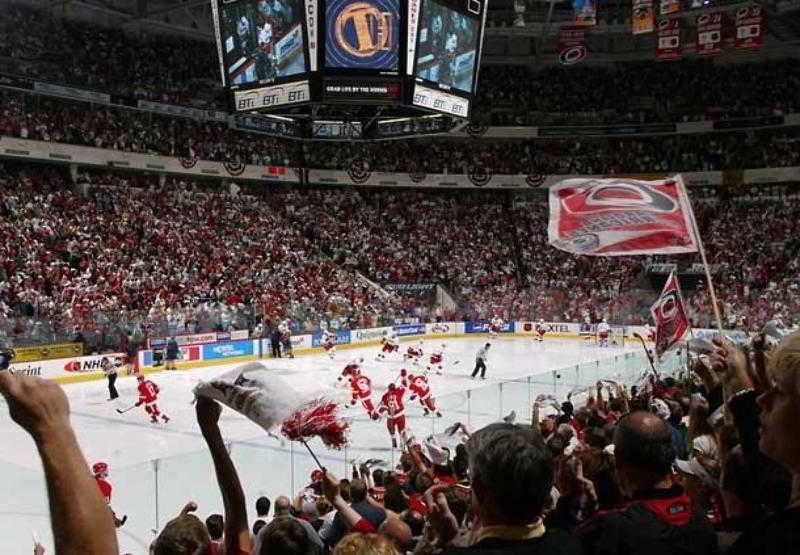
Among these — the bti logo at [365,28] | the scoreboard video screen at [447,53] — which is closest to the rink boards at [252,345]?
the bti logo at [365,28]

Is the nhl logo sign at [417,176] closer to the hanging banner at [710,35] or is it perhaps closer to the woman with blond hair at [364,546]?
the hanging banner at [710,35]

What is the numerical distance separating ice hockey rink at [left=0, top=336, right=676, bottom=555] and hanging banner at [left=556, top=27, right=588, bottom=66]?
13447mm

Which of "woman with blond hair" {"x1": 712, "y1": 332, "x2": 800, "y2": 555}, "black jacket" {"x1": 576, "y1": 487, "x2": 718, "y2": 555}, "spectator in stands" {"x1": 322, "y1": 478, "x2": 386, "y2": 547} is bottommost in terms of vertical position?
"spectator in stands" {"x1": 322, "y1": 478, "x2": 386, "y2": 547}

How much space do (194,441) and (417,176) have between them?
34.2 m

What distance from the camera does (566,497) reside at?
394cm

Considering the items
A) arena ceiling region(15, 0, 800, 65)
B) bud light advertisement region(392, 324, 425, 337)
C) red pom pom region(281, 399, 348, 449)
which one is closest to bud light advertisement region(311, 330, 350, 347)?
bud light advertisement region(392, 324, 425, 337)

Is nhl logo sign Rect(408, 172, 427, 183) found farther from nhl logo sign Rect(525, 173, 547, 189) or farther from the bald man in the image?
the bald man

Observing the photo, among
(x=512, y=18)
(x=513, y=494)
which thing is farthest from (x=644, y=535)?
(x=512, y=18)

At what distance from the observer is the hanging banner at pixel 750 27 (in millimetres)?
28266

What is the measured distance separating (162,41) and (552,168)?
2427cm

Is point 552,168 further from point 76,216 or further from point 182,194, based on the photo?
point 76,216

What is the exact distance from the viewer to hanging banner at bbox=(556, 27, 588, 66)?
3209cm

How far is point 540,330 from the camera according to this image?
34281 mm

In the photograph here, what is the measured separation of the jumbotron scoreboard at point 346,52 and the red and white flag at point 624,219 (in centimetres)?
630
